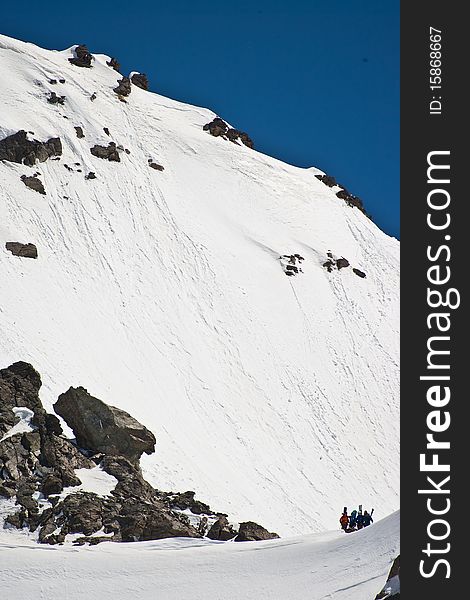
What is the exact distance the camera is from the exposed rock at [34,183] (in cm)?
4997

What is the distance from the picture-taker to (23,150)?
5222 centimetres

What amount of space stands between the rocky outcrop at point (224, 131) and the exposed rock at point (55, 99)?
1618 cm

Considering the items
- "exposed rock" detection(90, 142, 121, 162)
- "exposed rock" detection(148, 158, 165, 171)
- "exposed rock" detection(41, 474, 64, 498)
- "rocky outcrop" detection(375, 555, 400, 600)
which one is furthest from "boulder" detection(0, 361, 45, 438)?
"exposed rock" detection(148, 158, 165, 171)

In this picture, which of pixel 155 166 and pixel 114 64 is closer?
pixel 155 166

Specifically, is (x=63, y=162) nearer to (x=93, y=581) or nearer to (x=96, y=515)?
(x=96, y=515)

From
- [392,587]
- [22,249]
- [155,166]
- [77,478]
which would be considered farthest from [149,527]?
[155,166]

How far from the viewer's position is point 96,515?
78.8 feet

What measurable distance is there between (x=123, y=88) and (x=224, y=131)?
403 inches

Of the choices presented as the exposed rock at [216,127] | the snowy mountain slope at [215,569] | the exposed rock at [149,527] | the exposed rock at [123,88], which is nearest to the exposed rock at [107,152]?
the exposed rock at [123,88]

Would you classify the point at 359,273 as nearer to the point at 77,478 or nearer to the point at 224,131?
the point at 224,131

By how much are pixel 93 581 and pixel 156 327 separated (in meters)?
26.8

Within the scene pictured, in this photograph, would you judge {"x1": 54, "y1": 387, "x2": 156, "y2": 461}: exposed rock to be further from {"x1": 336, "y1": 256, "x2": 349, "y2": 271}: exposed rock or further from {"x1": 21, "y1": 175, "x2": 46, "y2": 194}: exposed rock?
{"x1": 336, "y1": 256, "x2": 349, "y2": 271}: exposed rock

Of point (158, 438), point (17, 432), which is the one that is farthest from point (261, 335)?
point (17, 432)

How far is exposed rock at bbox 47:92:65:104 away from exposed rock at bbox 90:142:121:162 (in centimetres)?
541
